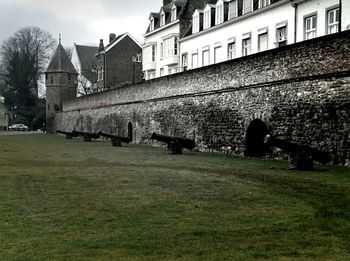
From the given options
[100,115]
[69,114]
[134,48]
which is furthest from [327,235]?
[134,48]

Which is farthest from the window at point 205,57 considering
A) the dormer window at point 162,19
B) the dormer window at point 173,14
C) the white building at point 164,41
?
the dormer window at point 162,19

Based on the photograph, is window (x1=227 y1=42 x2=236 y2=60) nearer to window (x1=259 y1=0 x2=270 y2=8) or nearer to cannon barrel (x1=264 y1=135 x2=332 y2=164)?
window (x1=259 y1=0 x2=270 y2=8)

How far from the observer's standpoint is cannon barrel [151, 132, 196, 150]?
826 inches

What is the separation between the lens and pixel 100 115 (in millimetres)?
42781

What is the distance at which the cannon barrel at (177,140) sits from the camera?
2099 centimetres

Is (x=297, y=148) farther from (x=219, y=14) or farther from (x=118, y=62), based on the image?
(x=118, y=62)

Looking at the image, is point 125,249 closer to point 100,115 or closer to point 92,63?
point 100,115

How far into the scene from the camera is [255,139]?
63.9ft

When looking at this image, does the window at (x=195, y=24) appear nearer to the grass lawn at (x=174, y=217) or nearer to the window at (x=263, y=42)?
the window at (x=263, y=42)

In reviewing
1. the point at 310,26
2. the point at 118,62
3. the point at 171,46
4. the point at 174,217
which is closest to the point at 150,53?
the point at 171,46

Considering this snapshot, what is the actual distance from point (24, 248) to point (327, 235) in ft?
11.3

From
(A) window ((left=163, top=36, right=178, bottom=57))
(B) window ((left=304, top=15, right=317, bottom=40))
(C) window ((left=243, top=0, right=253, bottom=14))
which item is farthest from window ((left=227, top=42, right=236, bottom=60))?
(A) window ((left=163, top=36, right=178, bottom=57))

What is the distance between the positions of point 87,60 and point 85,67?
2010mm

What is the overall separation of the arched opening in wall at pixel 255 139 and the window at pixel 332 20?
7656 millimetres
